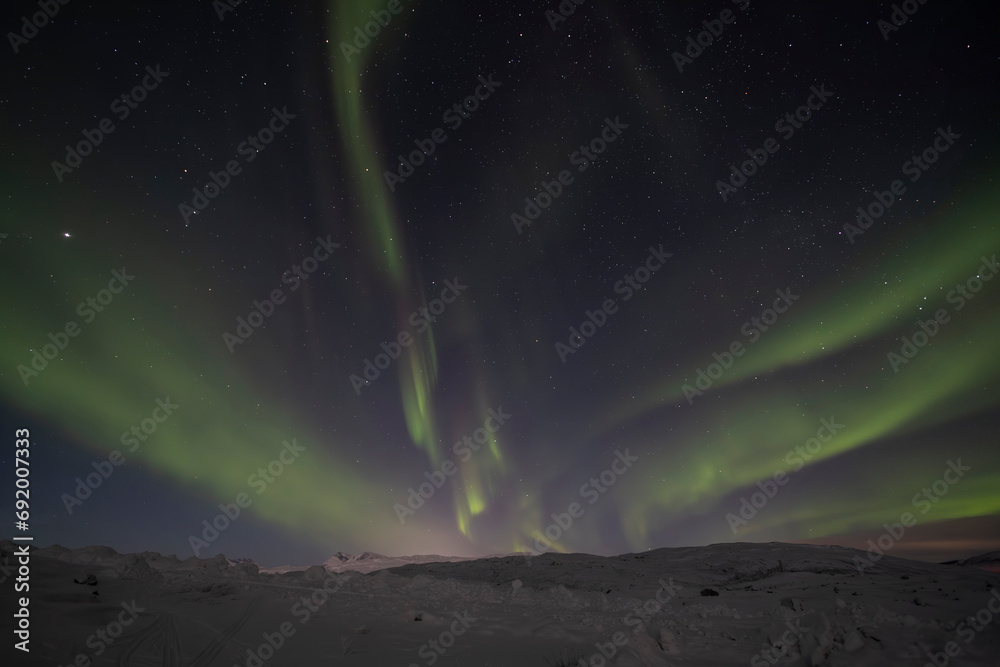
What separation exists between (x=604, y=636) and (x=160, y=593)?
31.4 feet

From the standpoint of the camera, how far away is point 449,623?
771cm

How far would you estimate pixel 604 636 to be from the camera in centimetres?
683

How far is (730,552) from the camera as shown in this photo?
2525cm

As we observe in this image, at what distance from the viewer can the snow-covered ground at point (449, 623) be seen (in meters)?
5.47

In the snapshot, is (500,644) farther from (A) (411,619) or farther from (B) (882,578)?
(B) (882,578)

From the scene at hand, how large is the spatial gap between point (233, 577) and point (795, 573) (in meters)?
22.2

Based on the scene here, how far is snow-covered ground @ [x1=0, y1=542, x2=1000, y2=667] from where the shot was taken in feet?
18.0

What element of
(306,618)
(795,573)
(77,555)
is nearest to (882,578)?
(795,573)

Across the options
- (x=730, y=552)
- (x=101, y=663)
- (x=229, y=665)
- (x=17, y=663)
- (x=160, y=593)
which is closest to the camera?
(x=17, y=663)

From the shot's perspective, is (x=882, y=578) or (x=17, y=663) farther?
(x=882, y=578)

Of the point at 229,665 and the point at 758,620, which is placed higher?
the point at 229,665

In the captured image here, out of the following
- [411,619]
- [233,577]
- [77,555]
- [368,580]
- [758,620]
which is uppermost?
[77,555]

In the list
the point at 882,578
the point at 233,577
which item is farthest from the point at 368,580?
the point at 882,578

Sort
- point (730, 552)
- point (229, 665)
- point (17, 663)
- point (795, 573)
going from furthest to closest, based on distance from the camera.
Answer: point (730, 552) < point (795, 573) < point (229, 665) < point (17, 663)
